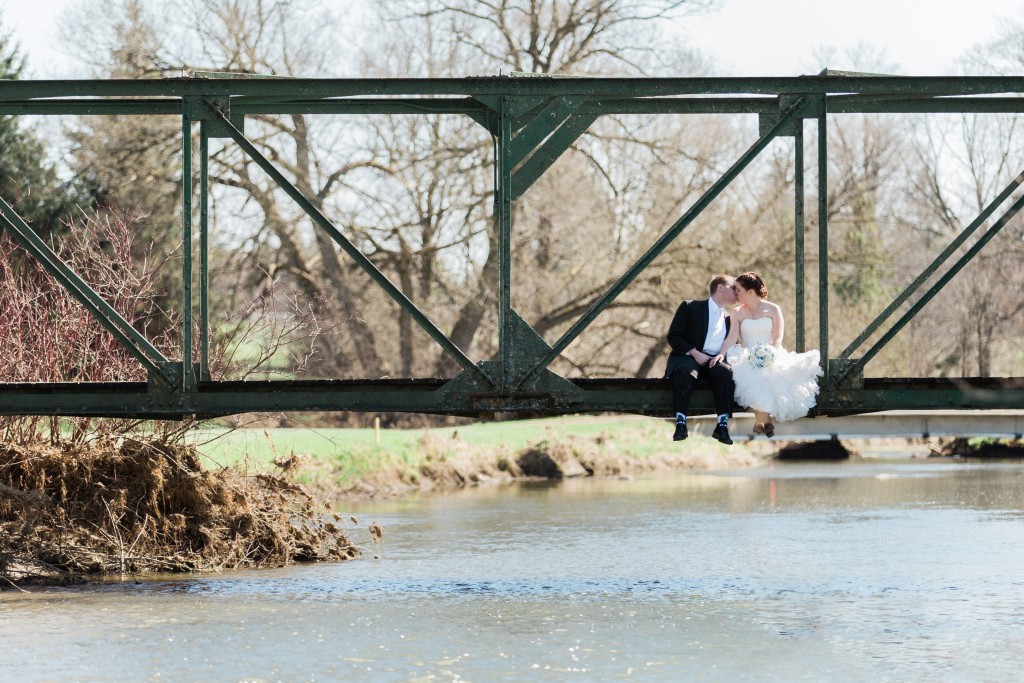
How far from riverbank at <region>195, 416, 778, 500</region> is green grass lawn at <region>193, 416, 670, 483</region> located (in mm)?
23

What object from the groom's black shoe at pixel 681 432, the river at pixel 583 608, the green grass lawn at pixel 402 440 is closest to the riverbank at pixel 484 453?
the green grass lawn at pixel 402 440

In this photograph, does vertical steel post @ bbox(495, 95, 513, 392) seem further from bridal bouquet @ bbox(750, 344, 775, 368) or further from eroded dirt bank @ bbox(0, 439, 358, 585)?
eroded dirt bank @ bbox(0, 439, 358, 585)

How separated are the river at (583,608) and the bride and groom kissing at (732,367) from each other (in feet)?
6.27

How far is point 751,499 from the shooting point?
86.1 feet

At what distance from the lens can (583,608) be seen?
14.5 m

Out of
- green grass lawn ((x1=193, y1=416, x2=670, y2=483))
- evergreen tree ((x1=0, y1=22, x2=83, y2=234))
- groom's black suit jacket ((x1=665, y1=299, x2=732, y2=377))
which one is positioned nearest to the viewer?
groom's black suit jacket ((x1=665, y1=299, x2=732, y2=377))

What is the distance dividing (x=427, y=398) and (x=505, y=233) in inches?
53.9

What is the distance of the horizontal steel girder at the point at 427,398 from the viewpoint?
11570mm

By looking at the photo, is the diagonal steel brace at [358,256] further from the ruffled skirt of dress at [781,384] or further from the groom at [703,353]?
the ruffled skirt of dress at [781,384]

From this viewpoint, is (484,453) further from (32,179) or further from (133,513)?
(133,513)

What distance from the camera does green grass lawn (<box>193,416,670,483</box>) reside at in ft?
83.6

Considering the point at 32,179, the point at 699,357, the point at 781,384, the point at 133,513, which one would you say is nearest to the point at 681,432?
the point at 699,357

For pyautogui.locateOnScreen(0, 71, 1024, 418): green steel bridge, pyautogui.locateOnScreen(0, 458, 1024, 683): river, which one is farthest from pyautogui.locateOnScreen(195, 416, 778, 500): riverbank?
pyautogui.locateOnScreen(0, 71, 1024, 418): green steel bridge

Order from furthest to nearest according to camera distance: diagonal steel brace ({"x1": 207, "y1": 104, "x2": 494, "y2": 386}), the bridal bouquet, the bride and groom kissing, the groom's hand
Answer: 1. the groom's hand
2. the bridal bouquet
3. the bride and groom kissing
4. diagonal steel brace ({"x1": 207, "y1": 104, "x2": 494, "y2": 386})
